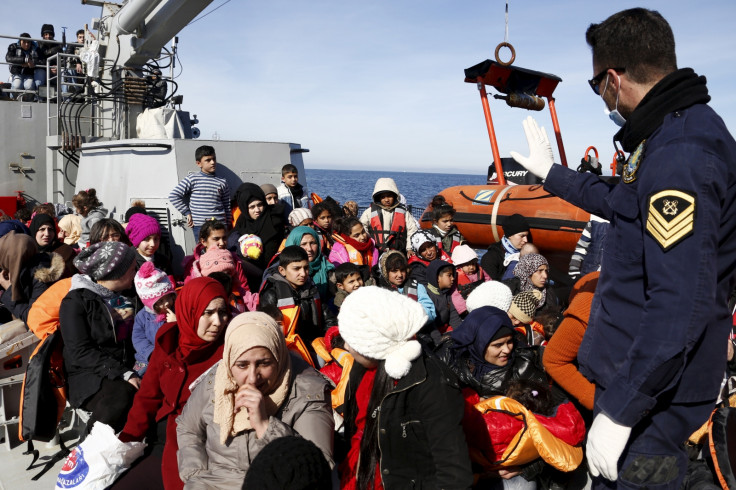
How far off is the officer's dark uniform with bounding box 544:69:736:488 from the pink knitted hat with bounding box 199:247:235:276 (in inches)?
138

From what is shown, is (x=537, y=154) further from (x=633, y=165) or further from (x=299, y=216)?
(x=299, y=216)

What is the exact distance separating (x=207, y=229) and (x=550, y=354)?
360cm

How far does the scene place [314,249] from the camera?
529 centimetres

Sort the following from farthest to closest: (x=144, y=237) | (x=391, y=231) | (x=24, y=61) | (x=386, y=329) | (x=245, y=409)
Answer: (x=24, y=61) < (x=391, y=231) < (x=144, y=237) < (x=245, y=409) < (x=386, y=329)

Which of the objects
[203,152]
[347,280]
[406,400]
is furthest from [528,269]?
[203,152]

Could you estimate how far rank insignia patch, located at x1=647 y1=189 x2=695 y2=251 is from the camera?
1479 millimetres

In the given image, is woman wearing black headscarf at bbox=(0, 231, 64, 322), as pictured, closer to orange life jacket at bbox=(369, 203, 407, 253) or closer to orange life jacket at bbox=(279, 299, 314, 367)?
orange life jacket at bbox=(279, 299, 314, 367)

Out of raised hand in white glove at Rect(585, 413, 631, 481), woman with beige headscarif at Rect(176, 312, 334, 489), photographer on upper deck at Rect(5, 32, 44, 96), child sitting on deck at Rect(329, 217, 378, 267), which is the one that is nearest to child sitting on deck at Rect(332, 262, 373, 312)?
child sitting on deck at Rect(329, 217, 378, 267)

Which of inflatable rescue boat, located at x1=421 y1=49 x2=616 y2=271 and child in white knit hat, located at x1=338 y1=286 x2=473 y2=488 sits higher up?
inflatable rescue boat, located at x1=421 y1=49 x2=616 y2=271

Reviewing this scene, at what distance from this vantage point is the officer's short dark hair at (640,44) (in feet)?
5.56

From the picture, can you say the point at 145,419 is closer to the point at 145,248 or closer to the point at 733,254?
the point at 145,248

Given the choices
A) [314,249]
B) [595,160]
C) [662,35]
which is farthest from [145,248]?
[595,160]

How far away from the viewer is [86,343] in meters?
3.54

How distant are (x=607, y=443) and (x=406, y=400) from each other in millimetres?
886
